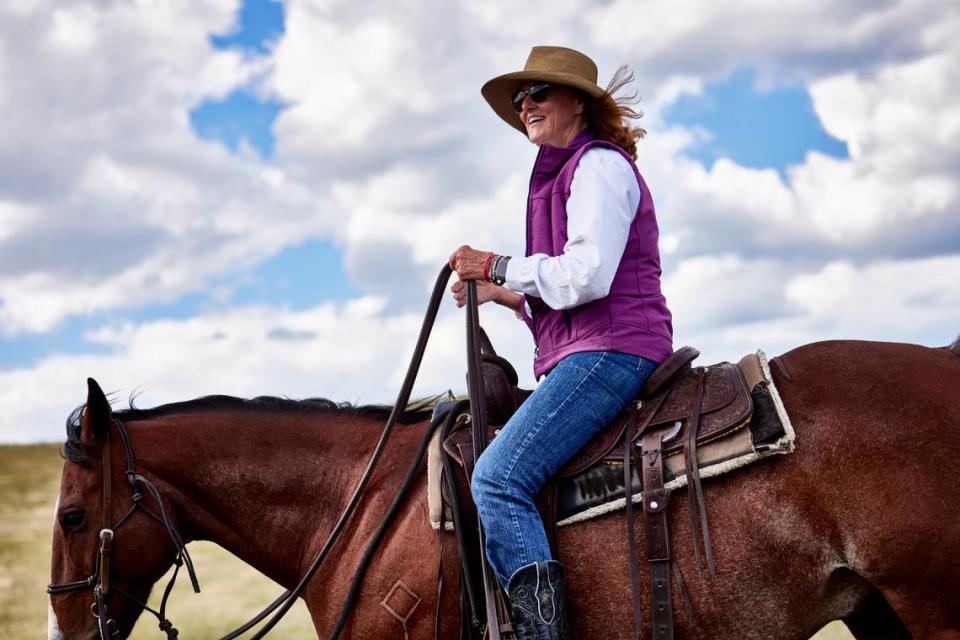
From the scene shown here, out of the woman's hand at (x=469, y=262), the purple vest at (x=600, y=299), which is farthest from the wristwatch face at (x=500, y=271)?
the purple vest at (x=600, y=299)

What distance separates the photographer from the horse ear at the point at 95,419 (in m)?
4.95

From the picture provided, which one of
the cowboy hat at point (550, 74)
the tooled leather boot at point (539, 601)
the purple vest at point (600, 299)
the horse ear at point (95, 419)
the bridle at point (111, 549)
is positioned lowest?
the tooled leather boot at point (539, 601)

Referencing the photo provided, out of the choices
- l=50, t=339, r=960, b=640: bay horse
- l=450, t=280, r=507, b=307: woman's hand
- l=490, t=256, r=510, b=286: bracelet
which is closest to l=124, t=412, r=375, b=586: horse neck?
l=50, t=339, r=960, b=640: bay horse

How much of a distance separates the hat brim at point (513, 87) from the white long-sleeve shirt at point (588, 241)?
44cm

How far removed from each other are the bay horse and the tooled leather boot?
0.63ft

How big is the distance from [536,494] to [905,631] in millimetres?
2229

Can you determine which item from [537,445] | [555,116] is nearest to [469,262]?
[555,116]

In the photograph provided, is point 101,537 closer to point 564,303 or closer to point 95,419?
point 95,419

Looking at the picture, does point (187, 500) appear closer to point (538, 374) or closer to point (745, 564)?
point (538, 374)

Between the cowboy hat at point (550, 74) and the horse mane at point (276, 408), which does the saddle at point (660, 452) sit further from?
the cowboy hat at point (550, 74)

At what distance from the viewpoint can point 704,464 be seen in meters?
4.34

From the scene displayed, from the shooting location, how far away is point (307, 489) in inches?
200

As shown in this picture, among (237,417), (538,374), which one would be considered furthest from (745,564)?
(237,417)

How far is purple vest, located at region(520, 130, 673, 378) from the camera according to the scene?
14.6ft
